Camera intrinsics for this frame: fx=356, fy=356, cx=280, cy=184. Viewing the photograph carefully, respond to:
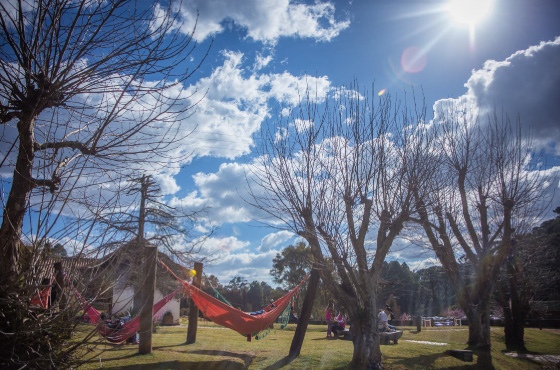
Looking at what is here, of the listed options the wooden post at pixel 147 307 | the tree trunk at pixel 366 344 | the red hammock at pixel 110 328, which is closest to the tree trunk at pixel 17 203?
the red hammock at pixel 110 328

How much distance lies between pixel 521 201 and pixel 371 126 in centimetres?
646

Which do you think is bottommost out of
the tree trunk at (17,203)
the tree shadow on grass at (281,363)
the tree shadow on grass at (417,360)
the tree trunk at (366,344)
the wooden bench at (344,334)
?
the wooden bench at (344,334)

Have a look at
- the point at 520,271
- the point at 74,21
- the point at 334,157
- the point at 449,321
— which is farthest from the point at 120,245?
the point at 449,321

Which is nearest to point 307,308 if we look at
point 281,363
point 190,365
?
point 281,363

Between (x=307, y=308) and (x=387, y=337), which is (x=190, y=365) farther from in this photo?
(x=387, y=337)

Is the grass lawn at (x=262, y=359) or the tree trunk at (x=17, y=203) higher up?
the tree trunk at (x=17, y=203)

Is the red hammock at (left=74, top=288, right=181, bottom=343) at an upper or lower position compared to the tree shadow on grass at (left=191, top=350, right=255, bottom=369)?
upper

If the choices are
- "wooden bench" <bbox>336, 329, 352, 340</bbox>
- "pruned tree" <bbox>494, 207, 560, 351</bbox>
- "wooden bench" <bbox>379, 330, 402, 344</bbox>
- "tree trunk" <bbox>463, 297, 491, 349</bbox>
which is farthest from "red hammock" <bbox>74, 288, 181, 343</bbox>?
"pruned tree" <bbox>494, 207, 560, 351</bbox>

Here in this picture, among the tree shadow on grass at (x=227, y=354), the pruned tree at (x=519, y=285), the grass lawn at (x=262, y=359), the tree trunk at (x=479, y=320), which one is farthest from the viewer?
the pruned tree at (x=519, y=285)

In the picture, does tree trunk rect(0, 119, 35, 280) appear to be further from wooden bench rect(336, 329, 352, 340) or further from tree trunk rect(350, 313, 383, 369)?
wooden bench rect(336, 329, 352, 340)

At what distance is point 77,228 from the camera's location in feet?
7.54

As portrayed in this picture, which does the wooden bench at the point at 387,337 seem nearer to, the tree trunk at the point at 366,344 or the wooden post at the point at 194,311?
the tree trunk at the point at 366,344

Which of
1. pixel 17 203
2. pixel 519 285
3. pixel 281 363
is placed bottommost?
pixel 281 363

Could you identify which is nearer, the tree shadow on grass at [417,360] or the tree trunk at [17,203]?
the tree trunk at [17,203]
